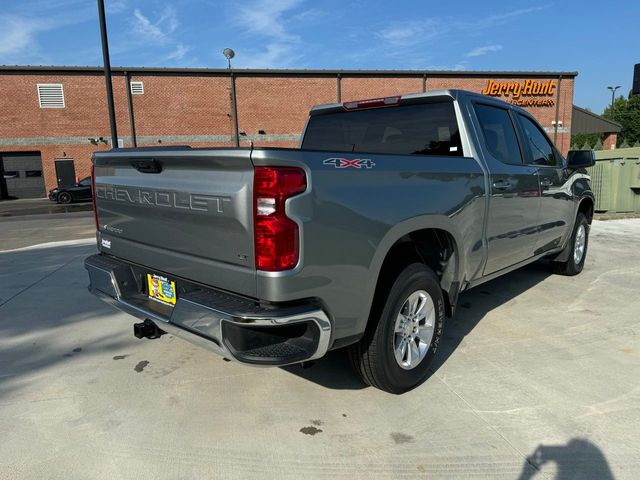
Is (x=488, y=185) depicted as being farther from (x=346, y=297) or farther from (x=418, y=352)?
(x=346, y=297)

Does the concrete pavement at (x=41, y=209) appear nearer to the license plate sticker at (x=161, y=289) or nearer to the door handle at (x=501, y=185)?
the license plate sticker at (x=161, y=289)

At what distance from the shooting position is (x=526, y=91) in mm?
34844

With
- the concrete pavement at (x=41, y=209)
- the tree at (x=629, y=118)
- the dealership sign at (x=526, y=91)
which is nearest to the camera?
the concrete pavement at (x=41, y=209)

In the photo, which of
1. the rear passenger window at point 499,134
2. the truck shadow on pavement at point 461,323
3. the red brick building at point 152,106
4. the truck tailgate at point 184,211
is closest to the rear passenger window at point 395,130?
the rear passenger window at point 499,134

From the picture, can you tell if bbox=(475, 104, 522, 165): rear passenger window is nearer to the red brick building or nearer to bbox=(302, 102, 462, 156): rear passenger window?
bbox=(302, 102, 462, 156): rear passenger window

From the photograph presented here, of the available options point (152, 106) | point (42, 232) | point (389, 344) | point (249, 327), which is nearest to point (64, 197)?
point (152, 106)

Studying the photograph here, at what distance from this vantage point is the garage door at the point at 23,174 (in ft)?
95.5

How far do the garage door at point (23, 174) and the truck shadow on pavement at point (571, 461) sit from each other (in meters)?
33.2

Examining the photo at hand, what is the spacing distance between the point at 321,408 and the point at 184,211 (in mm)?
1483

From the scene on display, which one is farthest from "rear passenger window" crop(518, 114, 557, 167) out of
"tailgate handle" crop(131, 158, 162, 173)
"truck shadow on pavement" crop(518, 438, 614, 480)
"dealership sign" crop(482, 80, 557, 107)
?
"dealership sign" crop(482, 80, 557, 107)

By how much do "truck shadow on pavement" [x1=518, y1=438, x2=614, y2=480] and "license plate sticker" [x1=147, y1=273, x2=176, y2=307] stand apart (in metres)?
2.14

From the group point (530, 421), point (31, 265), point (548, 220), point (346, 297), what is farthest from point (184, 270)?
point (31, 265)

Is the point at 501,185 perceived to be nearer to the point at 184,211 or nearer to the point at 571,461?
the point at 571,461

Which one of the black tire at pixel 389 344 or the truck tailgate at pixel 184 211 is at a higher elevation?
the truck tailgate at pixel 184 211
